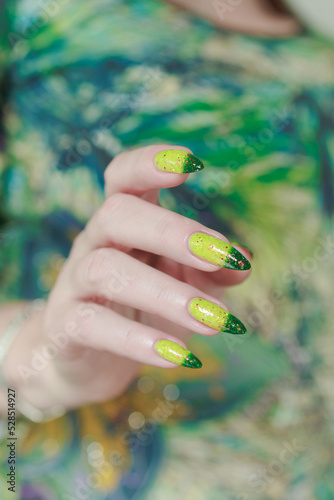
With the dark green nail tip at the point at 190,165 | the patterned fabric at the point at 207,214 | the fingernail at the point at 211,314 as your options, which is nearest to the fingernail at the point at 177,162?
the dark green nail tip at the point at 190,165

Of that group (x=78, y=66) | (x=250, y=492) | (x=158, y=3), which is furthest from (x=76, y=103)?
(x=250, y=492)

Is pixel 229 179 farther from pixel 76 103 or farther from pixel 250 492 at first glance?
pixel 250 492

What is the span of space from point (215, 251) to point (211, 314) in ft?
0.17

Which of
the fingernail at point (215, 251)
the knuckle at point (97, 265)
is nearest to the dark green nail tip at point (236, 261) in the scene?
the fingernail at point (215, 251)

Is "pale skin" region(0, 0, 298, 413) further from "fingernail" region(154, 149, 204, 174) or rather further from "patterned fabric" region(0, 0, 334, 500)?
"patterned fabric" region(0, 0, 334, 500)

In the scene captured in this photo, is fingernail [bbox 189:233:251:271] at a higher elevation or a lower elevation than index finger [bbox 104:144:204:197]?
lower

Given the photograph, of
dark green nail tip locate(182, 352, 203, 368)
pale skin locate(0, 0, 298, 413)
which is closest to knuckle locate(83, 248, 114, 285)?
pale skin locate(0, 0, 298, 413)

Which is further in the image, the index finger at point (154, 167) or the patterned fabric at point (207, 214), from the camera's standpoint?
the patterned fabric at point (207, 214)

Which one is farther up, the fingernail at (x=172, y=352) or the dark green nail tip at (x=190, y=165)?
the dark green nail tip at (x=190, y=165)

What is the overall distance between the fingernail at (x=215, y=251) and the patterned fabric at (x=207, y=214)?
0.70 ft

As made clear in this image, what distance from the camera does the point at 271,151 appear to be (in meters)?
0.60

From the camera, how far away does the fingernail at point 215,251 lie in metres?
0.37

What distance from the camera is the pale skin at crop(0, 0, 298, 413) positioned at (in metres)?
0.38

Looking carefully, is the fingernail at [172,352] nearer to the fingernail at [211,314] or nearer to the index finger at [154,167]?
the fingernail at [211,314]
